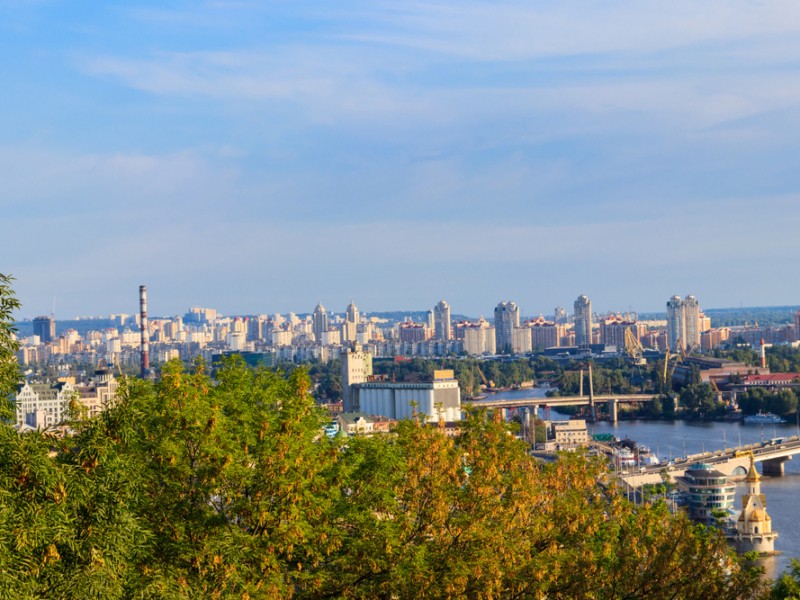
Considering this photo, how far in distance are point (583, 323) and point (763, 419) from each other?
4393 centimetres

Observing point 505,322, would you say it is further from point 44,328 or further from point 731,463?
point 731,463

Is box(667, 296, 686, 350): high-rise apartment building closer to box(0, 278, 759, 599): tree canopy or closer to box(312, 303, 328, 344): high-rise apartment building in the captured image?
box(312, 303, 328, 344): high-rise apartment building

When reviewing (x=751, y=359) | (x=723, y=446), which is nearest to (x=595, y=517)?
(x=723, y=446)

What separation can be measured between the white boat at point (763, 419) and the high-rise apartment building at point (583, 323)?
4211 centimetres

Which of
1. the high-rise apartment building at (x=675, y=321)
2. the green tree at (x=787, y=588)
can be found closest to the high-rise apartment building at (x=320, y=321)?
the high-rise apartment building at (x=675, y=321)

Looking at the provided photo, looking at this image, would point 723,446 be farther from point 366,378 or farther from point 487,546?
point 487,546

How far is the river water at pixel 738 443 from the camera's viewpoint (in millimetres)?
12730

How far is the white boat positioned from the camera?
30.7 m

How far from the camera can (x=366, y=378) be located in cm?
3200

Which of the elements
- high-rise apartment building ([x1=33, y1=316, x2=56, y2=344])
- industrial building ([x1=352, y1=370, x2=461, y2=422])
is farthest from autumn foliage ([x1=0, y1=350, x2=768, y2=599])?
high-rise apartment building ([x1=33, y1=316, x2=56, y2=344])

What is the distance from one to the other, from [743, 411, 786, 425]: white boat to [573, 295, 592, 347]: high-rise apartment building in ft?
138

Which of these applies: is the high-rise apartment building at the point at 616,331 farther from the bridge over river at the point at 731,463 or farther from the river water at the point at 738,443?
the bridge over river at the point at 731,463

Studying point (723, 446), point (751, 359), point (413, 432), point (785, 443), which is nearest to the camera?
point (413, 432)

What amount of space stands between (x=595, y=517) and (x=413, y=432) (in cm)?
81
